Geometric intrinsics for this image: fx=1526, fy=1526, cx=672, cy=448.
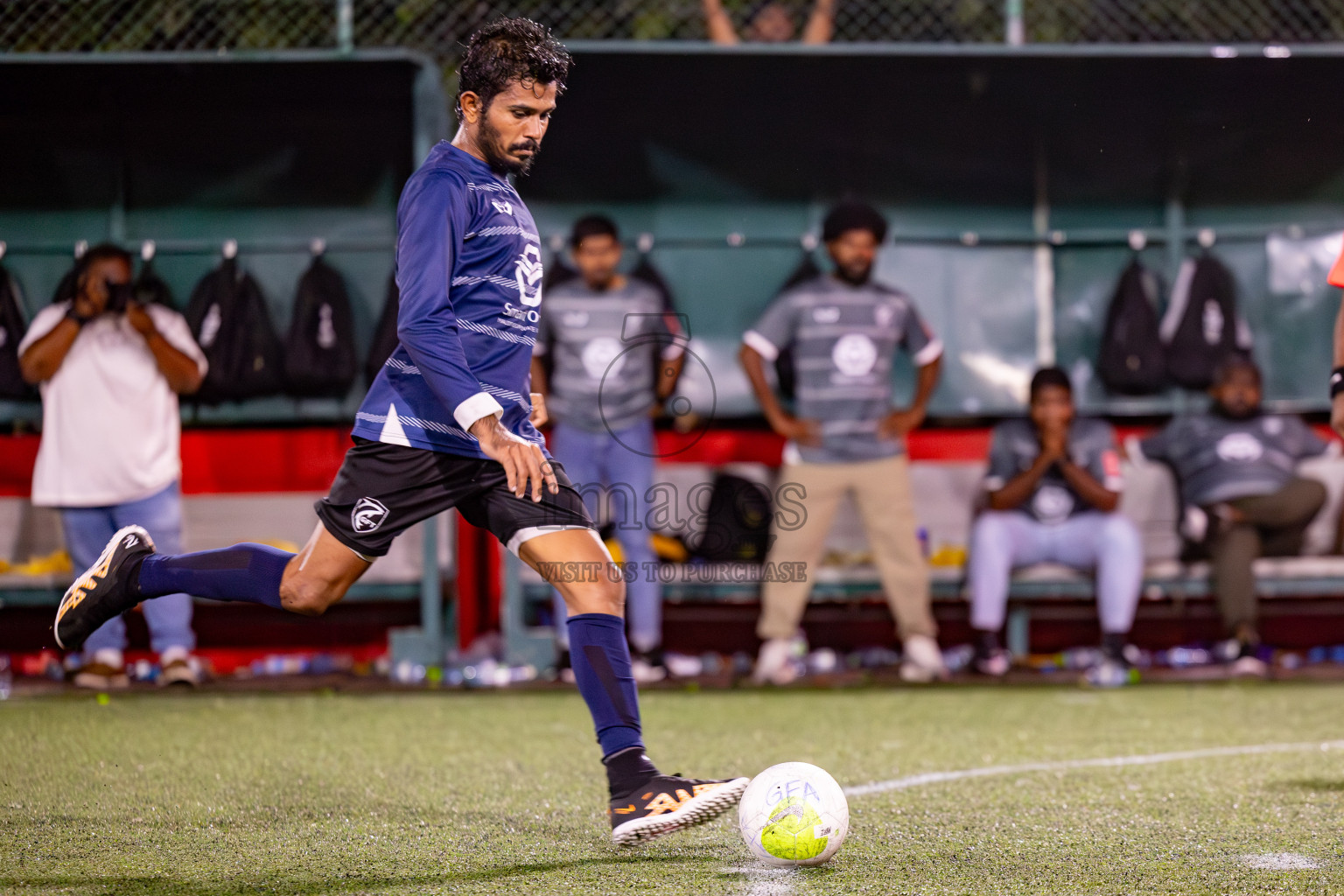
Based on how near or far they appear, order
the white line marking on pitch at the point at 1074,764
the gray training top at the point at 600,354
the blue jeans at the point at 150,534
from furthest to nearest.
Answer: the gray training top at the point at 600,354, the blue jeans at the point at 150,534, the white line marking on pitch at the point at 1074,764

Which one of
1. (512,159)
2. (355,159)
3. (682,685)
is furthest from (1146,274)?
(512,159)

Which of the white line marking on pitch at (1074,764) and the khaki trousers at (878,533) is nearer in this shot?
the white line marking on pitch at (1074,764)

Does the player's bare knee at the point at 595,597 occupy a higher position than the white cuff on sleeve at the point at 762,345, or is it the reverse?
the white cuff on sleeve at the point at 762,345

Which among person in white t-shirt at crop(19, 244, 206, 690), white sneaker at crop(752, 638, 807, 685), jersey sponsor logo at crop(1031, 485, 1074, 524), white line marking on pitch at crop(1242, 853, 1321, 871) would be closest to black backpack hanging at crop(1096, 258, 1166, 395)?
jersey sponsor logo at crop(1031, 485, 1074, 524)

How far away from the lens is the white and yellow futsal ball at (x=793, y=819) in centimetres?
357

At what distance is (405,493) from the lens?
400 cm

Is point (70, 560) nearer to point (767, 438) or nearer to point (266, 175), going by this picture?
point (266, 175)

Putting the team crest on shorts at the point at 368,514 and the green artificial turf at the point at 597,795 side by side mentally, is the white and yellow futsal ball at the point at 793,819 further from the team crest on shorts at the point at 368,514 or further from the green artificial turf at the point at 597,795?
the team crest on shorts at the point at 368,514

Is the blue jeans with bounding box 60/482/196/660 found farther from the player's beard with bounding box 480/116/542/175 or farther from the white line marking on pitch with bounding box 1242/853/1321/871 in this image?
the white line marking on pitch with bounding box 1242/853/1321/871

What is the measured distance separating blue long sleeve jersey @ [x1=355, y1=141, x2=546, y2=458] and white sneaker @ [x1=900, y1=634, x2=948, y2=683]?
15.0 feet

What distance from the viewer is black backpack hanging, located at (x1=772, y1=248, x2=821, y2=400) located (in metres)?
8.77

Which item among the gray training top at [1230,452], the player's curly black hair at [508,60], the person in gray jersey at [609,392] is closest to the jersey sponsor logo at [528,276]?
the player's curly black hair at [508,60]

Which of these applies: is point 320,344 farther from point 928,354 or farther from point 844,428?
point 928,354

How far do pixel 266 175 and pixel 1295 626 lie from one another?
23.0ft
